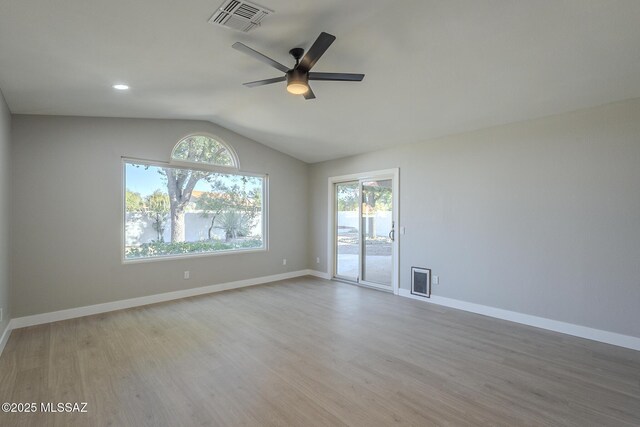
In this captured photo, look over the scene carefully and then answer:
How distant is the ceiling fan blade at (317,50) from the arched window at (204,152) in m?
3.29

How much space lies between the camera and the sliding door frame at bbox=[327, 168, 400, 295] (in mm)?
5152

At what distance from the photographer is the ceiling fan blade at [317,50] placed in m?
2.15

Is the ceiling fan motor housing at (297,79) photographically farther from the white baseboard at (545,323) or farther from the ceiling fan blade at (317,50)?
the white baseboard at (545,323)

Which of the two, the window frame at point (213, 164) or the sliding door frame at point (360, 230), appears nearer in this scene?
the window frame at point (213, 164)

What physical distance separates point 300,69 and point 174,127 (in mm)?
3255

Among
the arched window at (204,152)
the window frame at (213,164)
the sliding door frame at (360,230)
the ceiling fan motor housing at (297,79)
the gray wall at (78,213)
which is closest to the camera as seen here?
the ceiling fan motor housing at (297,79)

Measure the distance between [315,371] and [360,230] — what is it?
3.55 meters

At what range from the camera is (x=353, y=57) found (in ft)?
9.71

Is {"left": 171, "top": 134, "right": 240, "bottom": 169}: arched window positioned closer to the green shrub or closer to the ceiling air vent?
the green shrub

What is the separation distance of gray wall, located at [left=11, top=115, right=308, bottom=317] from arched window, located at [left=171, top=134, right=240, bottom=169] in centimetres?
15

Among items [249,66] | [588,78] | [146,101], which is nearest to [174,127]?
[146,101]

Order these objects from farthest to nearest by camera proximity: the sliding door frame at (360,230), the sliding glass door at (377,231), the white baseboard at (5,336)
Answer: the sliding glass door at (377,231) → the sliding door frame at (360,230) → the white baseboard at (5,336)

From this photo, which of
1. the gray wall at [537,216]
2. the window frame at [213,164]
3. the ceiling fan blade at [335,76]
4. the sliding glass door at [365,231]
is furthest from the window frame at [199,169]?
the ceiling fan blade at [335,76]

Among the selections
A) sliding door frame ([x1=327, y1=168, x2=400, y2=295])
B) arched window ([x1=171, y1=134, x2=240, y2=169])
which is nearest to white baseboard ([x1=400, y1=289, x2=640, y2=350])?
sliding door frame ([x1=327, y1=168, x2=400, y2=295])
